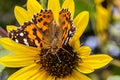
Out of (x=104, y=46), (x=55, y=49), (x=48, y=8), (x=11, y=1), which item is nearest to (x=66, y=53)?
(x=55, y=49)

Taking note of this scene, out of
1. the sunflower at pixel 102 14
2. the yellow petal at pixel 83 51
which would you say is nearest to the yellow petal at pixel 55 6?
the yellow petal at pixel 83 51

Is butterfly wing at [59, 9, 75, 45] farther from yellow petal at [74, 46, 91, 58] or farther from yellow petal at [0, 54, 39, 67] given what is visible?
yellow petal at [0, 54, 39, 67]

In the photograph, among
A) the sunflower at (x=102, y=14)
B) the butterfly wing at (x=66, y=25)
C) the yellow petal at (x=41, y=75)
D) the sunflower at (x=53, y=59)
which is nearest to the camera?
the butterfly wing at (x=66, y=25)

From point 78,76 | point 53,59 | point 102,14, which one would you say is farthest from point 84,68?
point 102,14

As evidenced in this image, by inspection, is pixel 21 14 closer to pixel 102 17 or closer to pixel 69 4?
pixel 69 4

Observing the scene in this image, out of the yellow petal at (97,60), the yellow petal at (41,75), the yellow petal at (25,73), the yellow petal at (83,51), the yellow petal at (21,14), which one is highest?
the yellow petal at (21,14)

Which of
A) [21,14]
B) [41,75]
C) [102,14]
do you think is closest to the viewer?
[21,14]

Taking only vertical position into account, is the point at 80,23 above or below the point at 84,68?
above

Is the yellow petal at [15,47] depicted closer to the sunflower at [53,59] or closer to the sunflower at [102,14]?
the sunflower at [53,59]

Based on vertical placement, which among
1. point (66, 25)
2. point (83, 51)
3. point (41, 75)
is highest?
point (66, 25)
